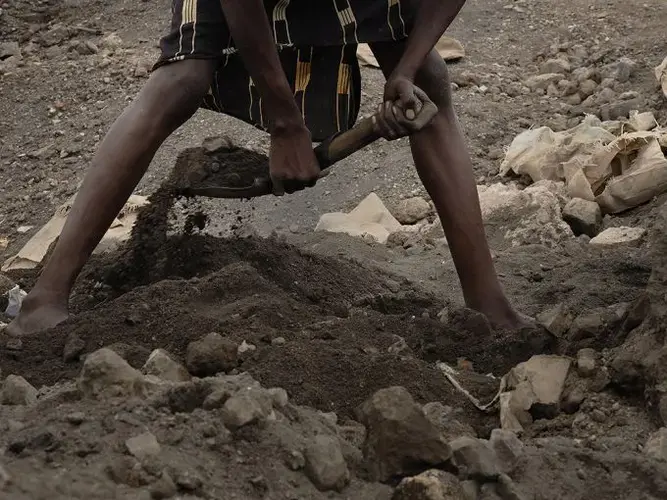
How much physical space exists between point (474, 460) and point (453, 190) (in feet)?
5.10

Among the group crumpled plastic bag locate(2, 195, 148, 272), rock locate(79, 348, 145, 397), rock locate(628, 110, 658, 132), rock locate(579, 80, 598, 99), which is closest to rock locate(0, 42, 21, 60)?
crumpled plastic bag locate(2, 195, 148, 272)

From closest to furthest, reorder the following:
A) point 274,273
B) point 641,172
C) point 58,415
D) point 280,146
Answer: point 58,415, point 280,146, point 274,273, point 641,172

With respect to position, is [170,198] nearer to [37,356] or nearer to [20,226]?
[37,356]

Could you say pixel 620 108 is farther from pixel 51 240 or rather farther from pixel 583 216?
pixel 51 240

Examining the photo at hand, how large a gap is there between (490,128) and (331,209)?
1.22m

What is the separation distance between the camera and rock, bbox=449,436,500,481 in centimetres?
213

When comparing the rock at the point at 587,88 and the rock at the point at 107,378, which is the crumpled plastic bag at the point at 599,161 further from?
the rock at the point at 107,378

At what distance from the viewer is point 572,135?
5.88 meters

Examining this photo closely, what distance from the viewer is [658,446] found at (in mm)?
2318

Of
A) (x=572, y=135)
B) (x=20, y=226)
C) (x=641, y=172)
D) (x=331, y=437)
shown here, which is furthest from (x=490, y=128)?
(x=331, y=437)

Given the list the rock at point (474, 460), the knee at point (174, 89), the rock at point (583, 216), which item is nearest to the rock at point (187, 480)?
the rock at point (474, 460)

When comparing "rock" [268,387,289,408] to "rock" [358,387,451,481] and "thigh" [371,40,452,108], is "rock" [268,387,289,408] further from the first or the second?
"thigh" [371,40,452,108]

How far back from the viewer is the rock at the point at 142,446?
1.99m

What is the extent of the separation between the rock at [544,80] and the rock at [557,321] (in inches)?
165
